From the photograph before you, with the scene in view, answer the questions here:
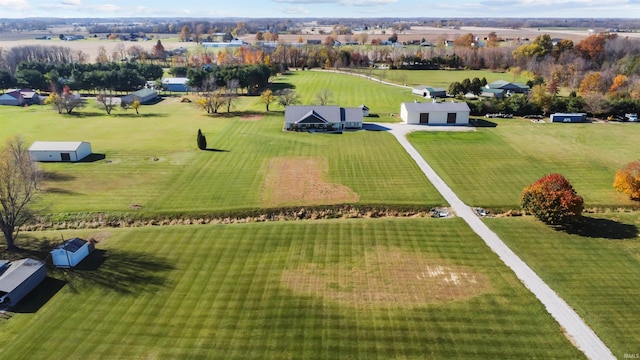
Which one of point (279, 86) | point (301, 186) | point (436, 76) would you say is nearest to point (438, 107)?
point (301, 186)

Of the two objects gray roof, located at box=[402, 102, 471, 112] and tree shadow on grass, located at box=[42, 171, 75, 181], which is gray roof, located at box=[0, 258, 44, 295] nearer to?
tree shadow on grass, located at box=[42, 171, 75, 181]

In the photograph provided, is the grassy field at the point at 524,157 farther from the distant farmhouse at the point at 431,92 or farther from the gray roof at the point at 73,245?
the gray roof at the point at 73,245

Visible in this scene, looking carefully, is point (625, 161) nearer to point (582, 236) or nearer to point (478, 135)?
point (478, 135)

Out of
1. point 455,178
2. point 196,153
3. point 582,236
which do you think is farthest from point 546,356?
point 196,153

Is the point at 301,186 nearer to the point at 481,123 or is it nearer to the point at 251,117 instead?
the point at 251,117

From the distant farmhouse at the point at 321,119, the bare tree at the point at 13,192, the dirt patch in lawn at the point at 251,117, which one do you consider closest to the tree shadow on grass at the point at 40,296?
the bare tree at the point at 13,192

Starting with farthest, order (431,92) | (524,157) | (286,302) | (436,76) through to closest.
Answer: (436,76) → (431,92) → (524,157) → (286,302)
